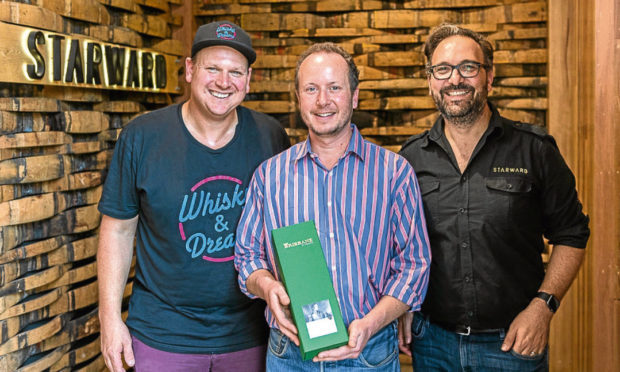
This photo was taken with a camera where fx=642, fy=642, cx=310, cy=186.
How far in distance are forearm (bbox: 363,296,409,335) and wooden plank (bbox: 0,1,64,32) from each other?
177 centimetres

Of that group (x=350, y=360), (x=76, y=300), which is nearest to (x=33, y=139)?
(x=76, y=300)

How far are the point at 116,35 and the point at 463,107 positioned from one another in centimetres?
190

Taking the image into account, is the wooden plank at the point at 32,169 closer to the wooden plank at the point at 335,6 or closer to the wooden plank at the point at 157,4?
the wooden plank at the point at 157,4

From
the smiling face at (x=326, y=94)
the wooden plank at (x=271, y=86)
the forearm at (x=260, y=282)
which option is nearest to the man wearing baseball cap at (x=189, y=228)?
the forearm at (x=260, y=282)

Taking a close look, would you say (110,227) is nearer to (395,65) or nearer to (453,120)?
(453,120)

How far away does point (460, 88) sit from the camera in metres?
2.18

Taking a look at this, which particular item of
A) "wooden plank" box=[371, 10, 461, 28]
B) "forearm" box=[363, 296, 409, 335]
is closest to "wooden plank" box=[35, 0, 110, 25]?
"wooden plank" box=[371, 10, 461, 28]

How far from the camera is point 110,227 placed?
2.34 meters

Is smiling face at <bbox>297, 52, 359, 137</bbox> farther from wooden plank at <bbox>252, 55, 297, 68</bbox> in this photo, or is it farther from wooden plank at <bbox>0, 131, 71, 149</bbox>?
wooden plank at <bbox>252, 55, 297, 68</bbox>

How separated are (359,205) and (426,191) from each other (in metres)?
0.30

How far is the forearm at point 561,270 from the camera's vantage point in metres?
2.12

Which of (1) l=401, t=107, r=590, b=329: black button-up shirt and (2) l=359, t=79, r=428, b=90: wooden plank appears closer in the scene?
(1) l=401, t=107, r=590, b=329: black button-up shirt

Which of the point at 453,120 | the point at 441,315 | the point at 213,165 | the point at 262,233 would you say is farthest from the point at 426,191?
the point at 213,165

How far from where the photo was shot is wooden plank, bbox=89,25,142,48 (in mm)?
3108
